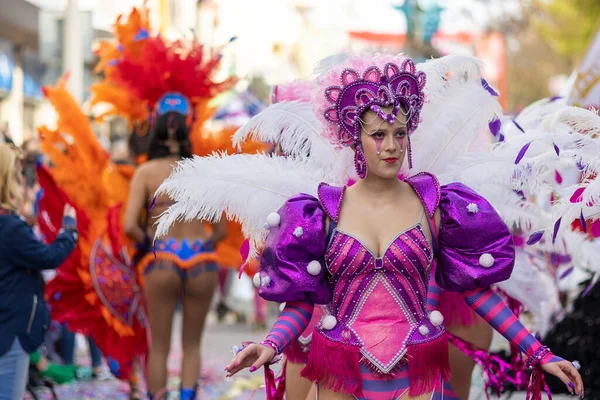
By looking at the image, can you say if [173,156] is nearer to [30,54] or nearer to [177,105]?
[177,105]

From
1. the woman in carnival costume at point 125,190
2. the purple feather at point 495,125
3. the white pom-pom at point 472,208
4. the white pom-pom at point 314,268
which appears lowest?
the woman in carnival costume at point 125,190

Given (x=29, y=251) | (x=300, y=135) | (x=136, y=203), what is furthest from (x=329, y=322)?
(x=136, y=203)

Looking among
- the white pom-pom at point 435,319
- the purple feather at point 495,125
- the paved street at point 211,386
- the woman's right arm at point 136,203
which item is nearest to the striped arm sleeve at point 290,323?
the white pom-pom at point 435,319

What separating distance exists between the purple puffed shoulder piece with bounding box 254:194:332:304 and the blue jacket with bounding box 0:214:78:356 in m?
1.86

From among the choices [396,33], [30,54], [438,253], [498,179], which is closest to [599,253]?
[498,179]

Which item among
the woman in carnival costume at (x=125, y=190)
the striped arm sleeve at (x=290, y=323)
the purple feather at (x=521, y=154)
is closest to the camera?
the striped arm sleeve at (x=290, y=323)

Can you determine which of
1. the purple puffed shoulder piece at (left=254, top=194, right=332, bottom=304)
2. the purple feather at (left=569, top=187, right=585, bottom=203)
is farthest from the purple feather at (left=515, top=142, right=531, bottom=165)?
the purple puffed shoulder piece at (left=254, top=194, right=332, bottom=304)

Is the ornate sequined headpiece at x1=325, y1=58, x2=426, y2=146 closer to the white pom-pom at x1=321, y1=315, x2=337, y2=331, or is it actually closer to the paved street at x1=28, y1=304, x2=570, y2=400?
the white pom-pom at x1=321, y1=315, x2=337, y2=331

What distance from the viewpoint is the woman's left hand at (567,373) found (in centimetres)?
345

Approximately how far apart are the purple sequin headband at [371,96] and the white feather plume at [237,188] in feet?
1.58

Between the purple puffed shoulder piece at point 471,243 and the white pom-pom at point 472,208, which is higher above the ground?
the white pom-pom at point 472,208

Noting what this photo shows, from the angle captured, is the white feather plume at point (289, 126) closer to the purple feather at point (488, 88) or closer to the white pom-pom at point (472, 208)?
the purple feather at point (488, 88)

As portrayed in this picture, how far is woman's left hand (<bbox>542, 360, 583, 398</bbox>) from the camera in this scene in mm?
3453

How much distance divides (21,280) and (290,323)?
2.11 metres
